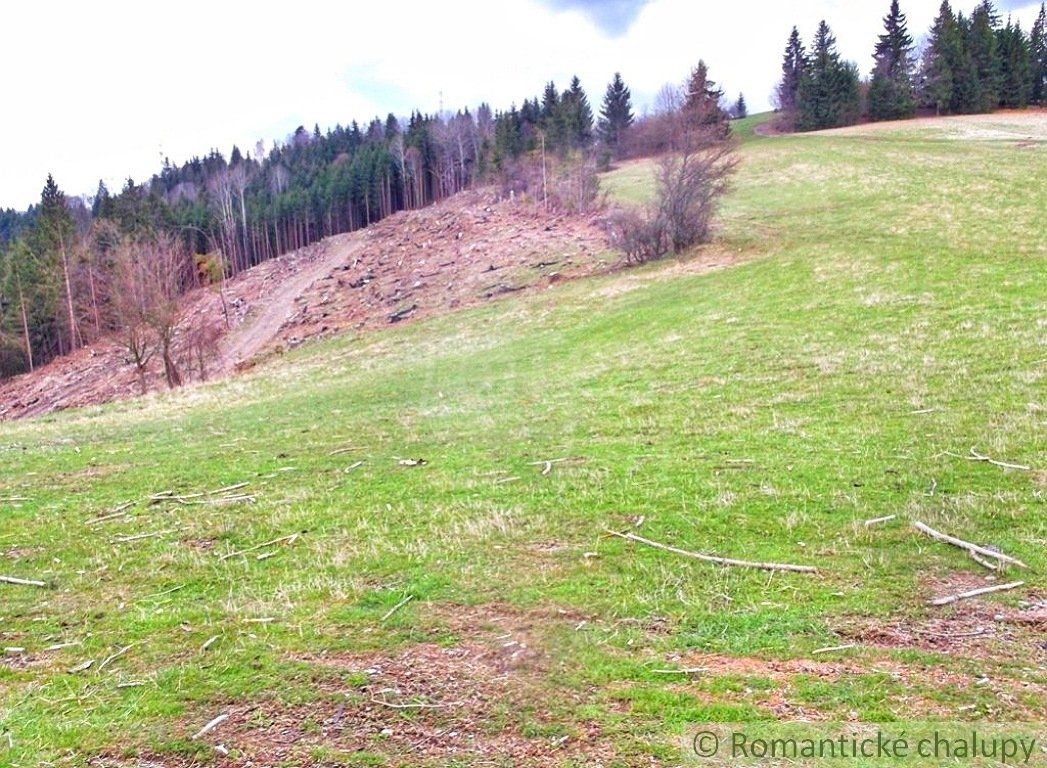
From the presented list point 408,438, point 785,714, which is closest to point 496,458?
point 408,438

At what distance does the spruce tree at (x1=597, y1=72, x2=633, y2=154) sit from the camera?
8956 centimetres

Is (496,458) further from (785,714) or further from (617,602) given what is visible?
(785,714)

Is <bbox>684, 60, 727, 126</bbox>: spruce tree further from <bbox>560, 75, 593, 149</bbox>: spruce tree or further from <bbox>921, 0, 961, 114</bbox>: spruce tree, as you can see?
<bbox>921, 0, 961, 114</bbox>: spruce tree

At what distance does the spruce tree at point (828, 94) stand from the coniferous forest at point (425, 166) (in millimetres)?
142

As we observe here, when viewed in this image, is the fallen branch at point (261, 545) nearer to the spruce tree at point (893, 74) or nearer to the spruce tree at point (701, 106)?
the spruce tree at point (701, 106)

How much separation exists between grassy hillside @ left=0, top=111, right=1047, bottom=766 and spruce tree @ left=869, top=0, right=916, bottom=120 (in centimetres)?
7142

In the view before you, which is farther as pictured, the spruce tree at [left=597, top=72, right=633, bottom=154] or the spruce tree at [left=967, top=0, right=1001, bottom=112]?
the spruce tree at [left=597, top=72, right=633, bottom=154]

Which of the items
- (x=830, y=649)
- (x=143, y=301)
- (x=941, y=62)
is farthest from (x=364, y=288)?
(x=941, y=62)

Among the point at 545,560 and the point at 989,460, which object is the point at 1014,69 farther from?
the point at 545,560

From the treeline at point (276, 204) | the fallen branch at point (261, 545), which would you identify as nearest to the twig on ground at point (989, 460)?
the fallen branch at point (261, 545)

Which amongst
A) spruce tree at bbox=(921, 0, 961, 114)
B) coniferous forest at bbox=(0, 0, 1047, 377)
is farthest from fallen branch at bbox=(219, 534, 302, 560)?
spruce tree at bbox=(921, 0, 961, 114)

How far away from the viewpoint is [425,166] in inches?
3652

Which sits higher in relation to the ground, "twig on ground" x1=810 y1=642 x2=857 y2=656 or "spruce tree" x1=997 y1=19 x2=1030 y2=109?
"spruce tree" x1=997 y1=19 x2=1030 y2=109

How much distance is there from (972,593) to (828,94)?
8633cm
